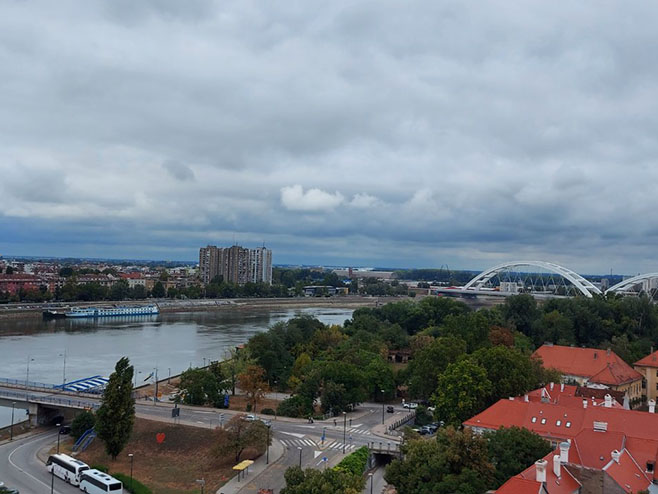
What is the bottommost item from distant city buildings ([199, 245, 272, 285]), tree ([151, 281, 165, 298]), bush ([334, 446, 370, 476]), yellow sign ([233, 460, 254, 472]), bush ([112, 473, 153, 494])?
bush ([112, 473, 153, 494])

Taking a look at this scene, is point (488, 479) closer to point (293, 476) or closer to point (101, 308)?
point (293, 476)

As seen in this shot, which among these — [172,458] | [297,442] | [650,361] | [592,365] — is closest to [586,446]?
[297,442]

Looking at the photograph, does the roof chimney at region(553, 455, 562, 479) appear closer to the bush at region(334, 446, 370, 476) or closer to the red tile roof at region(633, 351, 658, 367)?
the bush at region(334, 446, 370, 476)

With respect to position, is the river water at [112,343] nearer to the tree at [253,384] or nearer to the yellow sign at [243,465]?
the tree at [253,384]

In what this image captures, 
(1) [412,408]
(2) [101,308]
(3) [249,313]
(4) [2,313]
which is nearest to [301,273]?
(3) [249,313]

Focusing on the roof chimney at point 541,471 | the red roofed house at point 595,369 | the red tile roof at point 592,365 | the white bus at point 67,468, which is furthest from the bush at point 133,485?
the red tile roof at point 592,365

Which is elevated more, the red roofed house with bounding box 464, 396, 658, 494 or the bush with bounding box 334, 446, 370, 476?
the red roofed house with bounding box 464, 396, 658, 494

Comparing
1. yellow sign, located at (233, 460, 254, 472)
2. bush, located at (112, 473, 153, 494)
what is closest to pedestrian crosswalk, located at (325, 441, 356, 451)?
yellow sign, located at (233, 460, 254, 472)
